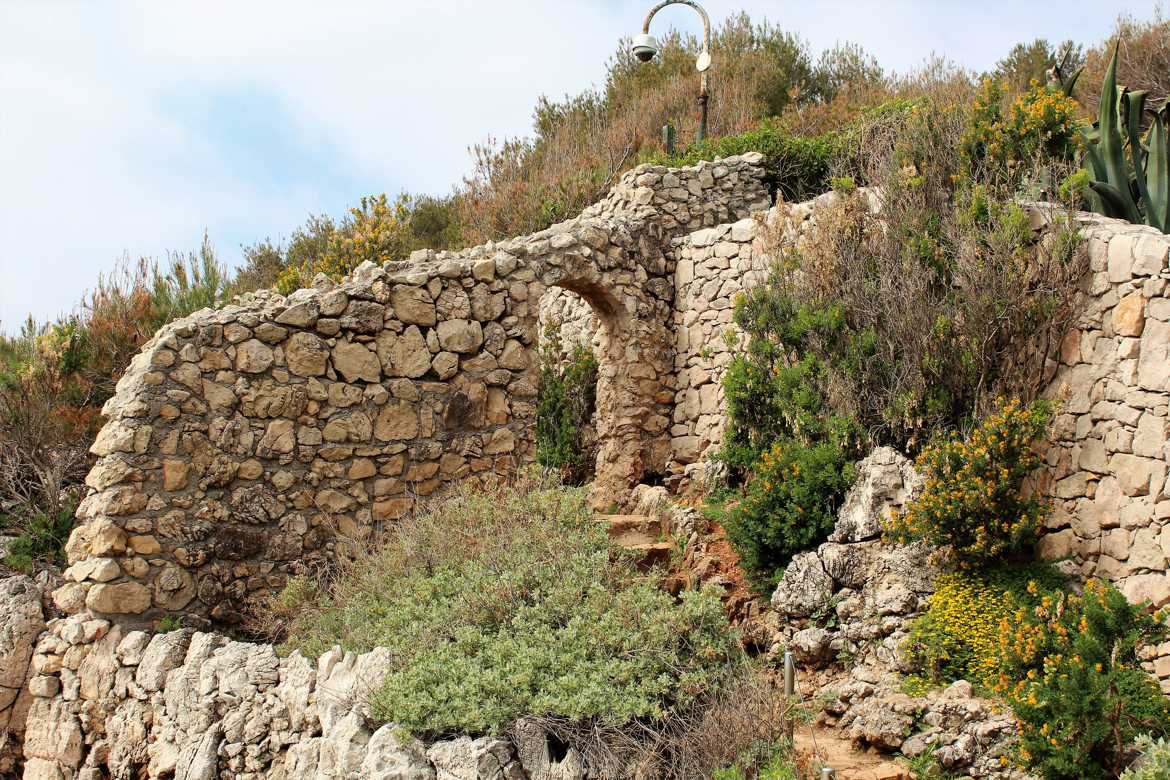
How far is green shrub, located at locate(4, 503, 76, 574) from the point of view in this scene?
8227 millimetres

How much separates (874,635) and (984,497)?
1150 mm

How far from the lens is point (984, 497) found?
601 cm

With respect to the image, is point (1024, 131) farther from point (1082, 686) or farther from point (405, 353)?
point (405, 353)

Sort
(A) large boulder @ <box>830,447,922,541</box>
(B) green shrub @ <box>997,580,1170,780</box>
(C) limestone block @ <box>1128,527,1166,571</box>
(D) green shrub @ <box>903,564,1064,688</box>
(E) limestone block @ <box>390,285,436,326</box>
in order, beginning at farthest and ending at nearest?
(E) limestone block @ <box>390,285,436,326</box> < (A) large boulder @ <box>830,447,922,541</box> < (C) limestone block @ <box>1128,527,1166,571</box> < (D) green shrub @ <box>903,564,1064,688</box> < (B) green shrub @ <box>997,580,1170,780</box>

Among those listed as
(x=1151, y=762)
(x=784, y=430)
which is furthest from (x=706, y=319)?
(x=1151, y=762)

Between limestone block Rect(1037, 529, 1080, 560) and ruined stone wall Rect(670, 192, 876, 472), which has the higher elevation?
ruined stone wall Rect(670, 192, 876, 472)

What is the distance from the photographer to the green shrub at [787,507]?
6.82 metres

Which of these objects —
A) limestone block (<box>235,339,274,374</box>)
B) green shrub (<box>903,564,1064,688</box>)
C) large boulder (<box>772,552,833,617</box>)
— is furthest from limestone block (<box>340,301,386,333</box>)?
green shrub (<box>903,564,1064,688</box>)

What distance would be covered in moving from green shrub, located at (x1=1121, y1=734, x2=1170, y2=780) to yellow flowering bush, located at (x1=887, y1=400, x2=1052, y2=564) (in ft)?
5.56

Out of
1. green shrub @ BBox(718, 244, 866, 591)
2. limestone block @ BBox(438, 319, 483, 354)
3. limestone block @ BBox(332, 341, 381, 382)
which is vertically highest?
limestone block @ BBox(438, 319, 483, 354)

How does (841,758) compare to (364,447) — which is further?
(364,447)

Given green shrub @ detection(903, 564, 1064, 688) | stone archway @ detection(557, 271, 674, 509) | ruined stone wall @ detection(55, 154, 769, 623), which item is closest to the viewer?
green shrub @ detection(903, 564, 1064, 688)

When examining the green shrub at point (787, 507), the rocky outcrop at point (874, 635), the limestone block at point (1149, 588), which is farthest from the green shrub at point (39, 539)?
the limestone block at point (1149, 588)

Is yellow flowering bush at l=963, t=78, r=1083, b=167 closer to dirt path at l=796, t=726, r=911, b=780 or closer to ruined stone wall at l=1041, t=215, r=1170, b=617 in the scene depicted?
ruined stone wall at l=1041, t=215, r=1170, b=617
